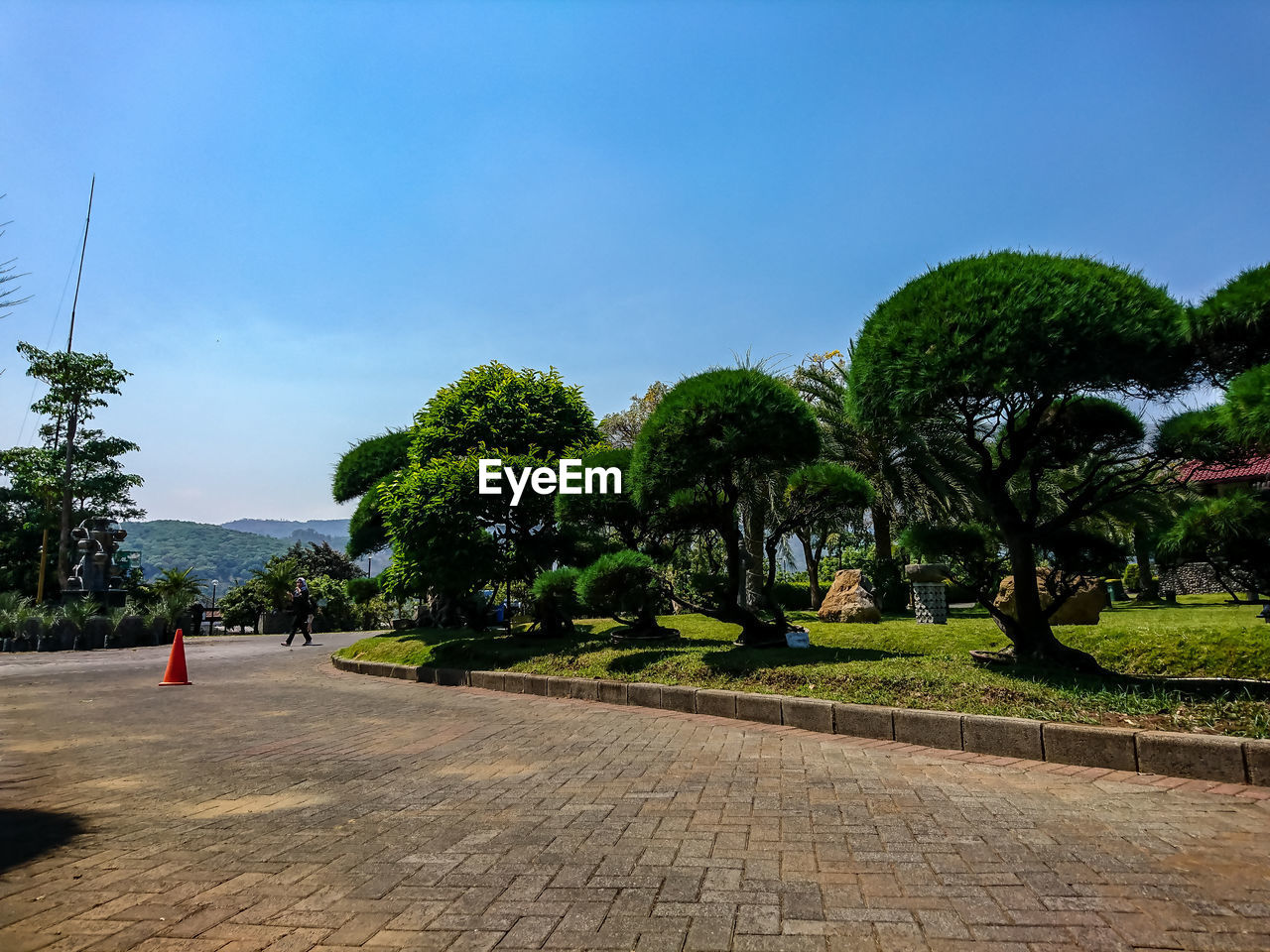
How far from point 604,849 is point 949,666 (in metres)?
5.21

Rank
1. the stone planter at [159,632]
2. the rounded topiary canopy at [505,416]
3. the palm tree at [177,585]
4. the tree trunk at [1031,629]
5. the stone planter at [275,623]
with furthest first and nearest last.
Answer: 1. the stone planter at [275,623]
2. the palm tree at [177,585]
3. the stone planter at [159,632]
4. the rounded topiary canopy at [505,416]
5. the tree trunk at [1031,629]

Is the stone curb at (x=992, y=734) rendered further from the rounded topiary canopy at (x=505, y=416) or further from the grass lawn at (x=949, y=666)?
the rounded topiary canopy at (x=505, y=416)

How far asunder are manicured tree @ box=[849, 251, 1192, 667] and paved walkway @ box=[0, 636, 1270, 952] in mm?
A: 3280

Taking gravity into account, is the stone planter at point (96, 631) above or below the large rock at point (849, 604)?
below

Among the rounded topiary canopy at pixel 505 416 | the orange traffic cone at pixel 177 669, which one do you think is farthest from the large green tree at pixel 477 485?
the orange traffic cone at pixel 177 669

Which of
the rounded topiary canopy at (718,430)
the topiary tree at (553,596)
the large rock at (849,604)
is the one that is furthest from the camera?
the large rock at (849,604)

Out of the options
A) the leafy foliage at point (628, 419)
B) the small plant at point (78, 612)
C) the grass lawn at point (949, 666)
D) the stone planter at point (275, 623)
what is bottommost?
the stone planter at point (275, 623)

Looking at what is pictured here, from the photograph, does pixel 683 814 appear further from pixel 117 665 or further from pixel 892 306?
pixel 117 665

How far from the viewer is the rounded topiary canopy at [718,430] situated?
9922 millimetres

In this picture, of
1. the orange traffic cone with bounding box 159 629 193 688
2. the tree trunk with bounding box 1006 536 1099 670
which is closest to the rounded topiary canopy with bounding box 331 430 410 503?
the orange traffic cone with bounding box 159 629 193 688

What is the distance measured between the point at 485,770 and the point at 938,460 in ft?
55.6

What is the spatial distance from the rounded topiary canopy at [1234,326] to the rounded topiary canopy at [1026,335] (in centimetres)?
16

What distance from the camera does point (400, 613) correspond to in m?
32.1

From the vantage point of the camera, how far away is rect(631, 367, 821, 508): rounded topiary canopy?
9922mm
